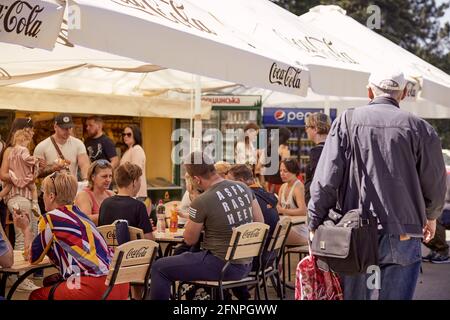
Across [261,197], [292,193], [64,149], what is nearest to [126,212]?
[261,197]

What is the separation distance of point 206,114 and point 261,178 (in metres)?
1.77

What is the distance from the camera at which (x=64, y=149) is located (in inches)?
400

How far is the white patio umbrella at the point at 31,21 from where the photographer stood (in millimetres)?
5008

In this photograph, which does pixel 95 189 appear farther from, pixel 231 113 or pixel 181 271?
pixel 231 113

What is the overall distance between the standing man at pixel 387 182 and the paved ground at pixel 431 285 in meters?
4.14

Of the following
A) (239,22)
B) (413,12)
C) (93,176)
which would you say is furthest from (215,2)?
(413,12)

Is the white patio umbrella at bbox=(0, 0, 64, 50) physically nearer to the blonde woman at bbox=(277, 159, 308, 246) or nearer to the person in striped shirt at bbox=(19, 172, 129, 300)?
the person in striped shirt at bbox=(19, 172, 129, 300)

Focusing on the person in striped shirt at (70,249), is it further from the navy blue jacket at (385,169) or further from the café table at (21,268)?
the navy blue jacket at (385,169)

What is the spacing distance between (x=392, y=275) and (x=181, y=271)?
2417 millimetres

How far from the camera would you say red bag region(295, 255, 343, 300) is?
509 cm

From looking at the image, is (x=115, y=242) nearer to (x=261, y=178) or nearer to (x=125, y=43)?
(x=125, y=43)

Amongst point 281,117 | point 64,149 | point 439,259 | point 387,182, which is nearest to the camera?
point 387,182


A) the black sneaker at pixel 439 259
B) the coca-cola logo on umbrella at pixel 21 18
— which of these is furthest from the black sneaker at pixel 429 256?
the coca-cola logo on umbrella at pixel 21 18
